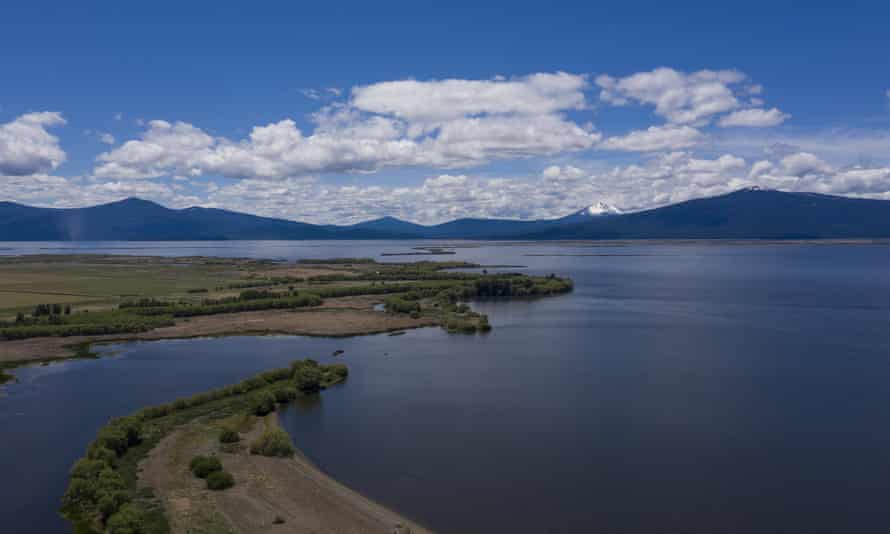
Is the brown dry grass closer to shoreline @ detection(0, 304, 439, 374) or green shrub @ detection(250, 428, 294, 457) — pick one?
shoreline @ detection(0, 304, 439, 374)

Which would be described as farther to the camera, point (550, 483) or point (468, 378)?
point (468, 378)

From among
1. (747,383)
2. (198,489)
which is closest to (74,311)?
(198,489)

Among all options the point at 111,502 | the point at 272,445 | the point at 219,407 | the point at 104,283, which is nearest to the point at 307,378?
the point at 219,407

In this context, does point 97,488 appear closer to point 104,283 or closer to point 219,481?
point 219,481

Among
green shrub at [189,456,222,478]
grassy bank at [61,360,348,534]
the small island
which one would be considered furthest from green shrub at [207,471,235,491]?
grassy bank at [61,360,348,534]

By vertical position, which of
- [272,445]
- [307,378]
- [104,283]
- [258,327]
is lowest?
[272,445]

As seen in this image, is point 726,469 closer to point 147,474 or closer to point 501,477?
point 501,477
